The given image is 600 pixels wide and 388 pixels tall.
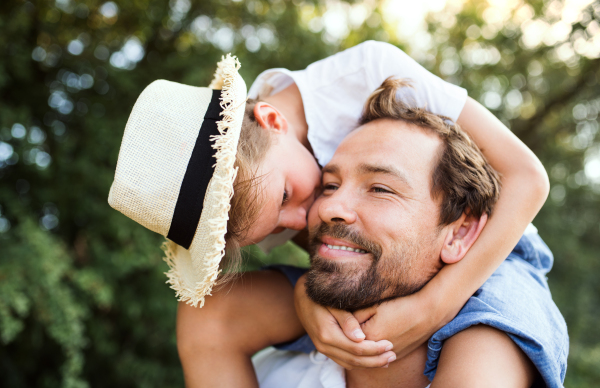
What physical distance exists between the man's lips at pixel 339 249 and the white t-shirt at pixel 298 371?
531 mm

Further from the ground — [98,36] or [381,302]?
[98,36]

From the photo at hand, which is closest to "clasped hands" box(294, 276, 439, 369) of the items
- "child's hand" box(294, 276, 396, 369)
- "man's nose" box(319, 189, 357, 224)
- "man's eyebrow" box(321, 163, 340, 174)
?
"child's hand" box(294, 276, 396, 369)

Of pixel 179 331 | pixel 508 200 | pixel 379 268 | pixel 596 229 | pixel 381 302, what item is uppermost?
pixel 508 200

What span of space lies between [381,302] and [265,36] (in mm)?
3110

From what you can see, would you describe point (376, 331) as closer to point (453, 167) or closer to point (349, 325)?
point (349, 325)

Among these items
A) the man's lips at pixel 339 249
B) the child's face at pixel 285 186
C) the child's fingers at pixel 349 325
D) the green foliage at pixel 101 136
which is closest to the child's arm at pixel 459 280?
the child's fingers at pixel 349 325

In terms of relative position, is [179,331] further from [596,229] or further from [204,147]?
[596,229]

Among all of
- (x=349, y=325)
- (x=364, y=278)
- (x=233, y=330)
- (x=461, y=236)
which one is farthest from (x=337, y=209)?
(x=233, y=330)

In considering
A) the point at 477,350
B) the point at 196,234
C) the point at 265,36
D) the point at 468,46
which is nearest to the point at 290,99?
the point at 196,234

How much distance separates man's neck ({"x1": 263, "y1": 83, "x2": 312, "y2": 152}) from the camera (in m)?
2.20

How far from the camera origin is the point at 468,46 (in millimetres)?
4941

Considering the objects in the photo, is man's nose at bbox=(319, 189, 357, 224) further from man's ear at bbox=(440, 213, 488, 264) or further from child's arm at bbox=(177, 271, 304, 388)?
child's arm at bbox=(177, 271, 304, 388)

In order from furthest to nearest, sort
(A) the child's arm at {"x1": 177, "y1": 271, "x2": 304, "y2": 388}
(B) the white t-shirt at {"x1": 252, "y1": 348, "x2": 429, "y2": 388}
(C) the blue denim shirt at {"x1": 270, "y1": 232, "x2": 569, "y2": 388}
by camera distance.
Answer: (A) the child's arm at {"x1": 177, "y1": 271, "x2": 304, "y2": 388}
(B) the white t-shirt at {"x1": 252, "y1": 348, "x2": 429, "y2": 388}
(C) the blue denim shirt at {"x1": 270, "y1": 232, "x2": 569, "y2": 388}

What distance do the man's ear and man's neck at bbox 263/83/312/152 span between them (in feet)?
2.78
